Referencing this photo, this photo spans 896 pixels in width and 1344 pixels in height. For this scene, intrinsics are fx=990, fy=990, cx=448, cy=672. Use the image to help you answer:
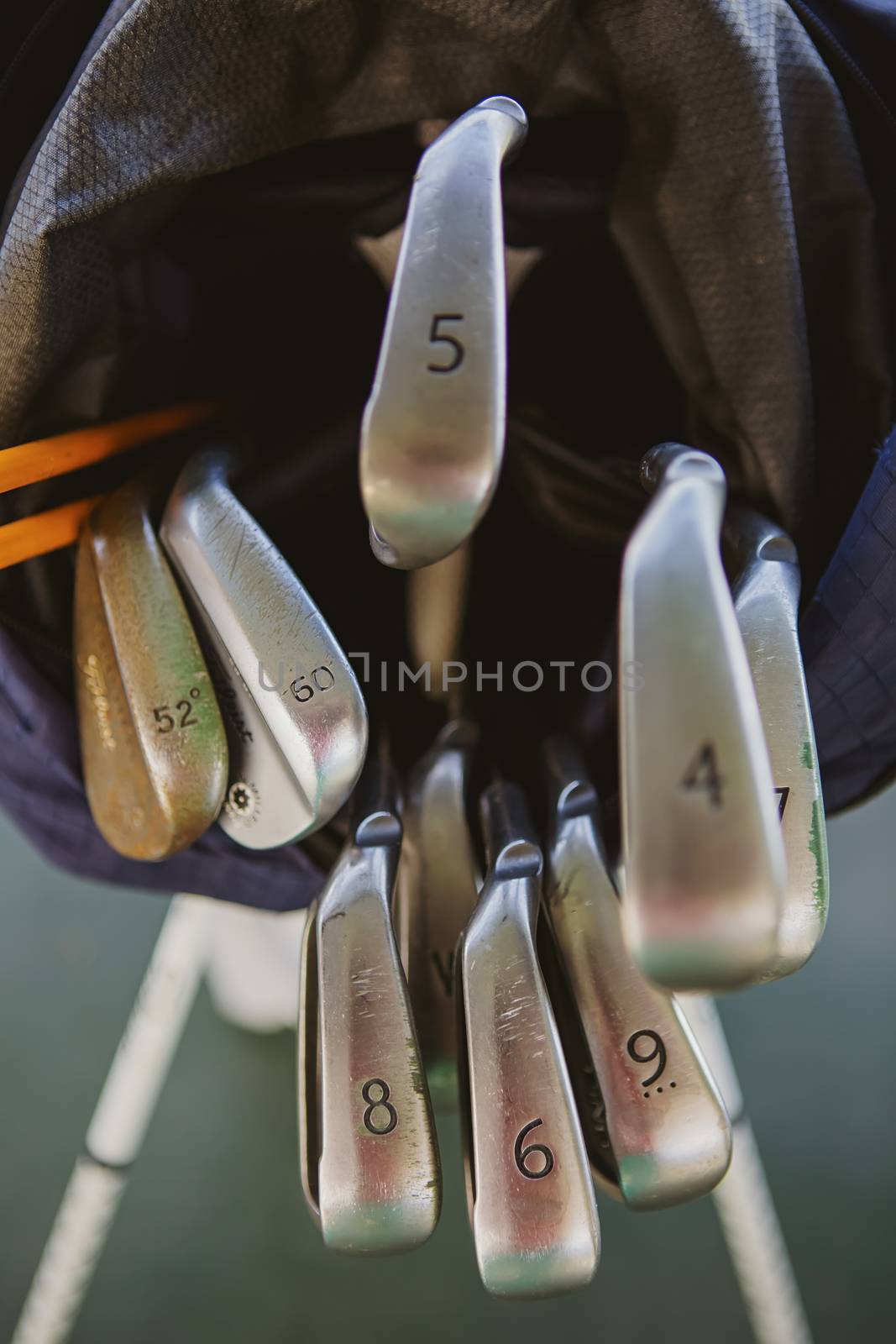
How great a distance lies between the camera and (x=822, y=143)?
2.13 ft

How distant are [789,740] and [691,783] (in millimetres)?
178

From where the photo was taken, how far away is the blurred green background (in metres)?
1.09

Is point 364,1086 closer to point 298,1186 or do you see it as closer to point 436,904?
point 436,904

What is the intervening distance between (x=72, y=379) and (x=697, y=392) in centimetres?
45

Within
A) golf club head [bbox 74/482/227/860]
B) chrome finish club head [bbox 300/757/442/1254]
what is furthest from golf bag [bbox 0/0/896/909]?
chrome finish club head [bbox 300/757/442/1254]

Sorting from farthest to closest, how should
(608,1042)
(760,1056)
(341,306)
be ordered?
(760,1056), (341,306), (608,1042)

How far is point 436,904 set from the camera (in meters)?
0.66

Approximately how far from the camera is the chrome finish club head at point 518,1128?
19.7 inches

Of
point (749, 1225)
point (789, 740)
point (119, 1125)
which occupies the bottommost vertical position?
point (749, 1225)

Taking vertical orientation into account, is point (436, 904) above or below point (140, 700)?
below

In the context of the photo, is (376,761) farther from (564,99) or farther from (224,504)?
(564,99)

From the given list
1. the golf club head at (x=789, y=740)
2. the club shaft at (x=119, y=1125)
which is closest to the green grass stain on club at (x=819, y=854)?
the golf club head at (x=789, y=740)

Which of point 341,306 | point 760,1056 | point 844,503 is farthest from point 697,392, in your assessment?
point 760,1056

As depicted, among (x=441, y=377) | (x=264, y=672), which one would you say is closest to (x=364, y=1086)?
(x=264, y=672)
